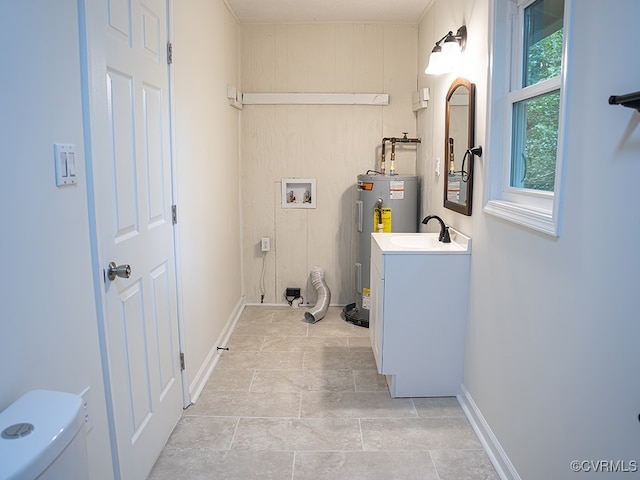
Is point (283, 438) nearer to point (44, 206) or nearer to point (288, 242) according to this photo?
point (44, 206)

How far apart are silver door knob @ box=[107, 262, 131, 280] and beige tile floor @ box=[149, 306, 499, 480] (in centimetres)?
95

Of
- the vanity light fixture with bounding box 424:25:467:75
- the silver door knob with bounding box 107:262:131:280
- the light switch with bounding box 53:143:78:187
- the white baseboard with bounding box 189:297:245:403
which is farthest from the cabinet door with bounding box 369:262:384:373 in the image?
the light switch with bounding box 53:143:78:187

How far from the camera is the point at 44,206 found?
1.25 meters

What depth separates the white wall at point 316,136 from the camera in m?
4.09

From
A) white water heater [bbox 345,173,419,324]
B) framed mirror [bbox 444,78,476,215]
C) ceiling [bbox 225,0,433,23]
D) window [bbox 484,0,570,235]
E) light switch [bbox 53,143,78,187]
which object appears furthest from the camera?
white water heater [bbox 345,173,419,324]

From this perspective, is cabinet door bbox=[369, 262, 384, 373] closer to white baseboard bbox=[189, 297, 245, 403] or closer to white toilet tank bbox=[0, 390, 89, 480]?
white baseboard bbox=[189, 297, 245, 403]

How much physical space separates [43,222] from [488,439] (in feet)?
6.66

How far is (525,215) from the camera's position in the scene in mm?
1785

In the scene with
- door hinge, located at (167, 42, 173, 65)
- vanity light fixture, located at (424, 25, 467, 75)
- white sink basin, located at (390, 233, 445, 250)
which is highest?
vanity light fixture, located at (424, 25, 467, 75)

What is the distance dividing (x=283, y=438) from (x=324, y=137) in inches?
106

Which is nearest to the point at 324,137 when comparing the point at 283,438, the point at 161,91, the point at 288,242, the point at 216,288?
the point at 288,242

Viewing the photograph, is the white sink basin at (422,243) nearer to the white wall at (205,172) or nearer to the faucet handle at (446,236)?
the faucet handle at (446,236)

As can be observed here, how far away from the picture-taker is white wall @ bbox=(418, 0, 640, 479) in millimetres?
1202

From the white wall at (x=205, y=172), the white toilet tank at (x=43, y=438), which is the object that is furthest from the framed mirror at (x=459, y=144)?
the white toilet tank at (x=43, y=438)
